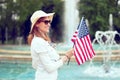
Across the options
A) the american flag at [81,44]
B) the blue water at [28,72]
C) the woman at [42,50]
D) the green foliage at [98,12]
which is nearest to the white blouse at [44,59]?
the woman at [42,50]

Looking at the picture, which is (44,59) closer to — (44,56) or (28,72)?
(44,56)

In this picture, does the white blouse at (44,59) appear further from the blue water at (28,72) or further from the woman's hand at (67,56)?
the blue water at (28,72)

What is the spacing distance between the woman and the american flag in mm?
452

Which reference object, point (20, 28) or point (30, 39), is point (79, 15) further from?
point (30, 39)

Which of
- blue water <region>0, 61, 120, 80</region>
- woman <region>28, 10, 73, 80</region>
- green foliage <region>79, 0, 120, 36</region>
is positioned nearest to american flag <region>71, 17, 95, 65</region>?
woman <region>28, 10, 73, 80</region>

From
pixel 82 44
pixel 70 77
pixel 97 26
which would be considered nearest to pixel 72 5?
pixel 97 26

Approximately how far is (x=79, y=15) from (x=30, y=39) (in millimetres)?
33532

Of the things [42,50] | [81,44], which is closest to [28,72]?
[81,44]

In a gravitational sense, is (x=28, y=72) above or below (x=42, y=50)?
below

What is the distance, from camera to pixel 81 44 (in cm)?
454

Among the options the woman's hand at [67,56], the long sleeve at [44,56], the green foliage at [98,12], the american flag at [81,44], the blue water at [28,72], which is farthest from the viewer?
the green foliage at [98,12]

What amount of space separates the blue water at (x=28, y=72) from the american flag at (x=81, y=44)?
19.3 ft

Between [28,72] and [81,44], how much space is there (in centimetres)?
796

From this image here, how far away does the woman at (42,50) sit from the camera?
12.8 ft
